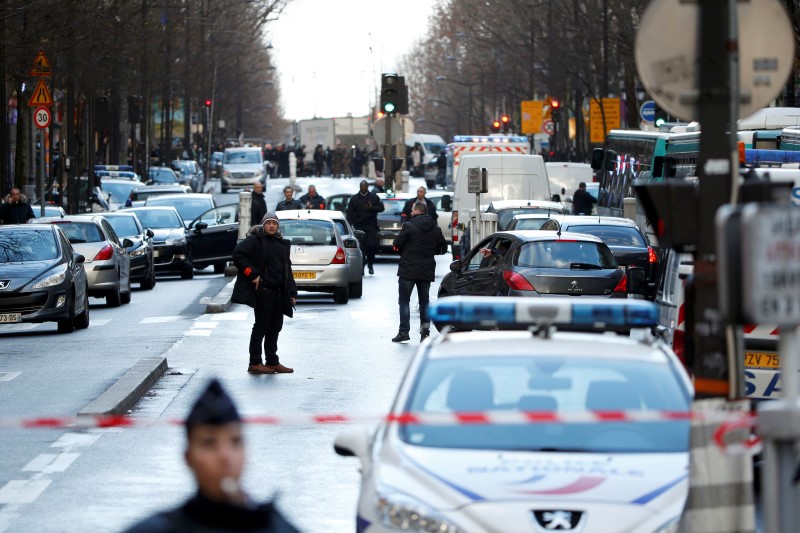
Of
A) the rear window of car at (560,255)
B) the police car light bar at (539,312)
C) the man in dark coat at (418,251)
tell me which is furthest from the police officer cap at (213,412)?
the man in dark coat at (418,251)

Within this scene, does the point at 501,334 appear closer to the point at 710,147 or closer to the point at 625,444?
the point at 625,444

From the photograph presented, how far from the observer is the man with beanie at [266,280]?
1870 centimetres

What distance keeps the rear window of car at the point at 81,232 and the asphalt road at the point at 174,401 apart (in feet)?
4.39

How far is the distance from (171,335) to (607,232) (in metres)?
6.85

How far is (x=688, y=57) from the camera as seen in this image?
7.30 meters

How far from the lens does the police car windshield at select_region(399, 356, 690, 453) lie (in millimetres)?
7754

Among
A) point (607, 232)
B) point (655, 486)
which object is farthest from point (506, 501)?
point (607, 232)

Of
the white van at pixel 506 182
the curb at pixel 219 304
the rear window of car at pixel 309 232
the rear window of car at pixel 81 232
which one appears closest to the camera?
the curb at pixel 219 304

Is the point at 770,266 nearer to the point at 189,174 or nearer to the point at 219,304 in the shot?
the point at 219,304

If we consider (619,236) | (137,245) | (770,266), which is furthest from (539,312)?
(137,245)

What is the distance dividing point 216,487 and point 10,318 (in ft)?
65.6

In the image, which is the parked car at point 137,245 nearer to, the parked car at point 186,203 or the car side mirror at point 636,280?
the parked car at point 186,203

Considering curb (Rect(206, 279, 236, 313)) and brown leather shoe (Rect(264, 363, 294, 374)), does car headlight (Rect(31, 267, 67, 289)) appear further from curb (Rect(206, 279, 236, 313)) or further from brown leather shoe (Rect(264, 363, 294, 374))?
brown leather shoe (Rect(264, 363, 294, 374))

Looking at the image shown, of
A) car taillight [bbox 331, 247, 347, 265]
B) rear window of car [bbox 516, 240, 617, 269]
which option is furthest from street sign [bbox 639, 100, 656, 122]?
rear window of car [bbox 516, 240, 617, 269]
